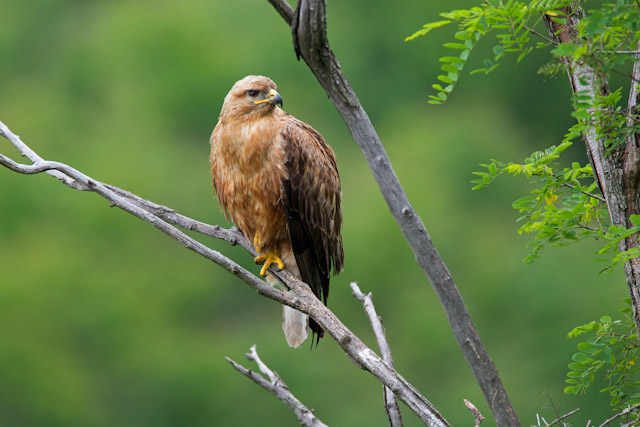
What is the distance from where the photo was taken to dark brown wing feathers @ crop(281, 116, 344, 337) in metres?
3.09

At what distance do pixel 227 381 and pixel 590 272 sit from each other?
14.6 feet

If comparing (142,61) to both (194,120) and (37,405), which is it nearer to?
(194,120)

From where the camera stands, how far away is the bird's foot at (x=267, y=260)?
312cm

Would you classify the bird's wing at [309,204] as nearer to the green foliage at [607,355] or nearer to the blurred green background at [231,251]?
the green foliage at [607,355]

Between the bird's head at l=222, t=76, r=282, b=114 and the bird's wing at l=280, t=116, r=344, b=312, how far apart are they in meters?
0.12

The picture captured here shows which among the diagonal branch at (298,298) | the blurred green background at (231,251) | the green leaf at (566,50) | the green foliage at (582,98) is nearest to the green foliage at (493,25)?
the green foliage at (582,98)

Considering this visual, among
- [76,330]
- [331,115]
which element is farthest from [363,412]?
[331,115]

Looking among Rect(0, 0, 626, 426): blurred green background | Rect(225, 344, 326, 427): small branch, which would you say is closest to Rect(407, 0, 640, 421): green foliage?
Rect(225, 344, 326, 427): small branch

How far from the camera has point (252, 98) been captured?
3129 mm

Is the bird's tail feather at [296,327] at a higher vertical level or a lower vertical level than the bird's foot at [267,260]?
lower

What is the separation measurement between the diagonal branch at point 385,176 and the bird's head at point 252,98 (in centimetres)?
132

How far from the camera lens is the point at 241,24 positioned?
37.3ft

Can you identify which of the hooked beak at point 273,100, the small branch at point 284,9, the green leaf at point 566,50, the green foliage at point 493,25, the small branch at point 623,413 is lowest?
the small branch at point 623,413

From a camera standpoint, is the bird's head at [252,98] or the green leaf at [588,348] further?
the bird's head at [252,98]
